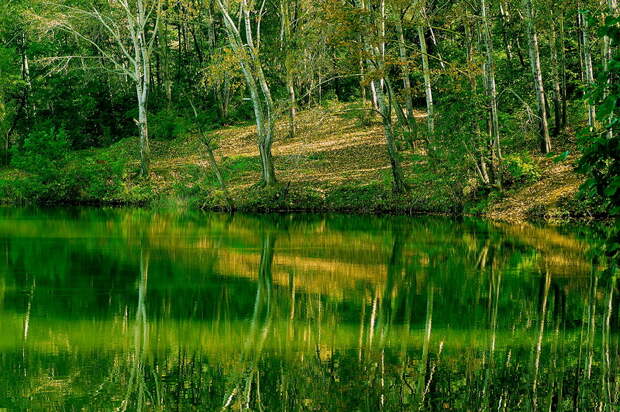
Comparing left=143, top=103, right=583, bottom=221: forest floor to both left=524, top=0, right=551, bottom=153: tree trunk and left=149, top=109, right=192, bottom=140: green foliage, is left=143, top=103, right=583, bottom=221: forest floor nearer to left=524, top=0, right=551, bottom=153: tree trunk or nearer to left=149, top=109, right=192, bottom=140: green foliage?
left=524, top=0, right=551, bottom=153: tree trunk

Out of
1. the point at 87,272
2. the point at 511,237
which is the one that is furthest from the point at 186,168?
the point at 87,272

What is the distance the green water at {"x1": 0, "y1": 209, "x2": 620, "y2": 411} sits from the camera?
8.34 m

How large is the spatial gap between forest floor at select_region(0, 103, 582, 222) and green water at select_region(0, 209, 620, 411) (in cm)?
621

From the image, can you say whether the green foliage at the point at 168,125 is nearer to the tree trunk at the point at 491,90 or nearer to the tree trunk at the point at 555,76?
the tree trunk at the point at 555,76

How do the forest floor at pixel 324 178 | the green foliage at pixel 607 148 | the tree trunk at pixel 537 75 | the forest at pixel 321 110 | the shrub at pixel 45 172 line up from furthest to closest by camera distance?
1. the shrub at pixel 45 172
2. the forest floor at pixel 324 178
3. the forest at pixel 321 110
4. the tree trunk at pixel 537 75
5. the green foliage at pixel 607 148

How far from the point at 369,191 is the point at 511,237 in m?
9.90

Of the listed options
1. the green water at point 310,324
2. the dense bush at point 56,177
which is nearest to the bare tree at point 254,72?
the dense bush at point 56,177

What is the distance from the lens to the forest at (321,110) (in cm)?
2861

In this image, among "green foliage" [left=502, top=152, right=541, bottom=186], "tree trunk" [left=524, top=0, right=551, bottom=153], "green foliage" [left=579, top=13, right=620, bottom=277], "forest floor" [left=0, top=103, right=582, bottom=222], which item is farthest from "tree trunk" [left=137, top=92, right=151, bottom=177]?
"green foliage" [left=579, top=13, right=620, bottom=277]

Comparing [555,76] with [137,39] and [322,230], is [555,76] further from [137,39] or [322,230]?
[137,39]

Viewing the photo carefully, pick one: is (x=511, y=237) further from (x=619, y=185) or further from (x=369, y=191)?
(x=619, y=185)

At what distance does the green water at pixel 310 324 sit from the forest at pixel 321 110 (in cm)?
452

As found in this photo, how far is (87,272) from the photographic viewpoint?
17.1 metres

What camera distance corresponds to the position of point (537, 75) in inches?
1148
